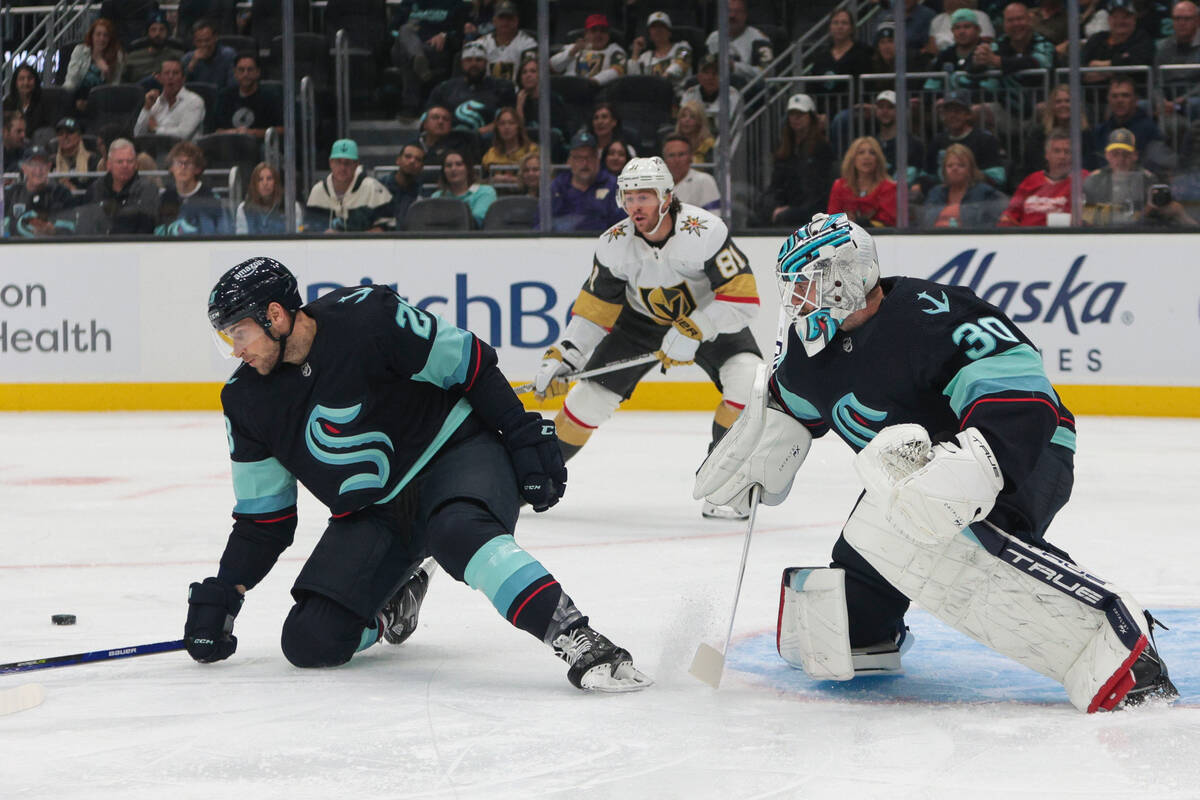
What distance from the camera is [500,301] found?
861cm

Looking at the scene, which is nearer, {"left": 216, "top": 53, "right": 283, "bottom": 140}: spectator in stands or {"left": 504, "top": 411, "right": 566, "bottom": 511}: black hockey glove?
{"left": 504, "top": 411, "right": 566, "bottom": 511}: black hockey glove

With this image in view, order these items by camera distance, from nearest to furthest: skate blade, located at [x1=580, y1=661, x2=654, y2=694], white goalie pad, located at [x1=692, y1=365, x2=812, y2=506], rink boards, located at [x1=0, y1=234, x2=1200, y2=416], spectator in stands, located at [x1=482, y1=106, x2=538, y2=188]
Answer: skate blade, located at [x1=580, y1=661, x2=654, y2=694] → white goalie pad, located at [x1=692, y1=365, x2=812, y2=506] → rink boards, located at [x1=0, y1=234, x2=1200, y2=416] → spectator in stands, located at [x1=482, y1=106, x2=538, y2=188]

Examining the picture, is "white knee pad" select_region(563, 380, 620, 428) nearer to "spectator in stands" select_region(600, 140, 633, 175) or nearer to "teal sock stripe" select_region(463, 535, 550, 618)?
"teal sock stripe" select_region(463, 535, 550, 618)

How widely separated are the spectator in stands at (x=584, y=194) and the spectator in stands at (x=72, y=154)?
269cm

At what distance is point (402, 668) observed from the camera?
3203 mm

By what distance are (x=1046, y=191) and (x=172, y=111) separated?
193 inches

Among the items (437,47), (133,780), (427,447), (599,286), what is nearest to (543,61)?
(437,47)

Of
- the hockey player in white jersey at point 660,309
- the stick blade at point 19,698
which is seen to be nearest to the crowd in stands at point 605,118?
the hockey player in white jersey at point 660,309

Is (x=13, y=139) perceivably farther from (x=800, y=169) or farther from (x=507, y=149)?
(x=800, y=169)

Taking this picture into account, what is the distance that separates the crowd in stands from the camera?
809 cm

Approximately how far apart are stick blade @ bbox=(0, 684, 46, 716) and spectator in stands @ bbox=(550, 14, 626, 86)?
258 inches

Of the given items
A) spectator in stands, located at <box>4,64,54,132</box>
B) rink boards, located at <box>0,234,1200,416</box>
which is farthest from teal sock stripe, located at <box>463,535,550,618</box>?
spectator in stands, located at <box>4,64,54,132</box>

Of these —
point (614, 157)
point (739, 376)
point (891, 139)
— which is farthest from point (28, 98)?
point (739, 376)

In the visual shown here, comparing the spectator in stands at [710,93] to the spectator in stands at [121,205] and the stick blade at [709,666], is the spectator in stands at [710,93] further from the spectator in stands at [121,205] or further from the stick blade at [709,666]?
the stick blade at [709,666]
